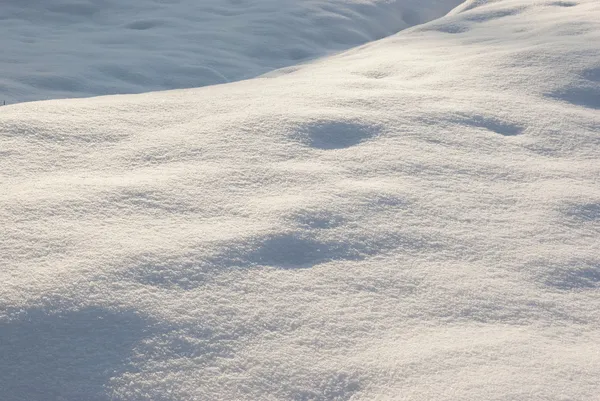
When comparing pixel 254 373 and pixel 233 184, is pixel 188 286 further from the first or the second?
pixel 233 184

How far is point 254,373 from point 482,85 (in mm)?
1489

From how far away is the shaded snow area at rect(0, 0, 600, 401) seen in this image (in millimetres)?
1049

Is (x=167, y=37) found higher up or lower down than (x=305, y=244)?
higher up

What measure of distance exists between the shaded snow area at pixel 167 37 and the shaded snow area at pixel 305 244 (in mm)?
702

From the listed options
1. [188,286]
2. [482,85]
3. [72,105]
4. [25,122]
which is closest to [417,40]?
[482,85]

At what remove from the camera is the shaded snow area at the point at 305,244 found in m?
1.05

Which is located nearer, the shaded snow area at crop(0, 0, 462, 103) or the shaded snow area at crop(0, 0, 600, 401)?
the shaded snow area at crop(0, 0, 600, 401)

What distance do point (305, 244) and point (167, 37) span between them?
2.27 metres

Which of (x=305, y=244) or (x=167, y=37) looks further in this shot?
(x=167, y=37)

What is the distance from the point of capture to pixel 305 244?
4.45 feet

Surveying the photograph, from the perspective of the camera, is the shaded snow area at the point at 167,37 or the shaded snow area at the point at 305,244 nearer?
the shaded snow area at the point at 305,244

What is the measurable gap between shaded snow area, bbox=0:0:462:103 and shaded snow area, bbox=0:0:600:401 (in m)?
0.70

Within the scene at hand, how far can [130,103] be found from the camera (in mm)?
2033

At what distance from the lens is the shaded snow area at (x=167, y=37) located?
280 centimetres
